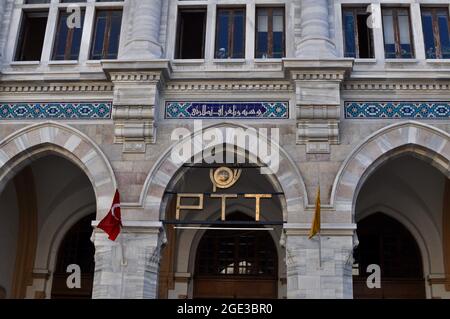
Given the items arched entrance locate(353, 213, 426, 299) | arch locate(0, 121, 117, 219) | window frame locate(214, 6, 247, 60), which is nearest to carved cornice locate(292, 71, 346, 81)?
window frame locate(214, 6, 247, 60)

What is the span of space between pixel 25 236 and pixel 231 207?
5.78 m

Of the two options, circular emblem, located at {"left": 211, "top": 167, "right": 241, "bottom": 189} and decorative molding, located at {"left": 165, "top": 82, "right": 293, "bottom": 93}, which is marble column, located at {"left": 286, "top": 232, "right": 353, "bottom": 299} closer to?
circular emblem, located at {"left": 211, "top": 167, "right": 241, "bottom": 189}

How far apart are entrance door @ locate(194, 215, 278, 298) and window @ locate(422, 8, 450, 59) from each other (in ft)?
21.7

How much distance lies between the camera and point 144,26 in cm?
1512

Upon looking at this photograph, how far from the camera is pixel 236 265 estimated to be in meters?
17.9

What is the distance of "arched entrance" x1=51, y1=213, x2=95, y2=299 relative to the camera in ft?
58.2

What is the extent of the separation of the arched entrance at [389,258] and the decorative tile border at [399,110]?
4.52 m

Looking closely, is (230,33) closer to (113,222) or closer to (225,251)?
(113,222)

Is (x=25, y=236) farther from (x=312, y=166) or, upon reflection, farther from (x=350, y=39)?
(x=350, y=39)

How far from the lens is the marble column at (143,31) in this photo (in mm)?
14844

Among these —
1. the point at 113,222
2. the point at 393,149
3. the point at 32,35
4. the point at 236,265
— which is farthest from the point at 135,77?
the point at 236,265

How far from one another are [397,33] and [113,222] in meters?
8.04
